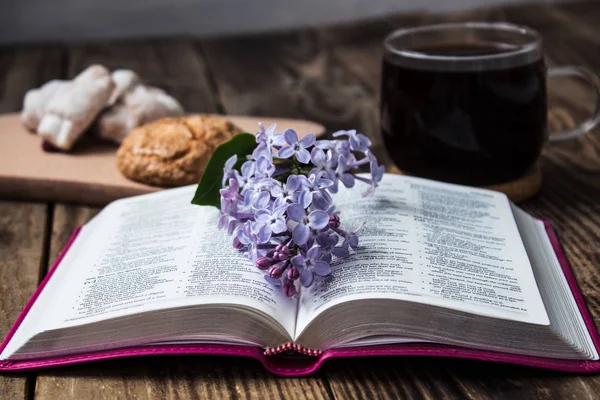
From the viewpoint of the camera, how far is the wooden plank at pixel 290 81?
1.52 metres

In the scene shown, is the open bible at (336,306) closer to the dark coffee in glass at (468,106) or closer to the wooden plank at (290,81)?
the dark coffee in glass at (468,106)

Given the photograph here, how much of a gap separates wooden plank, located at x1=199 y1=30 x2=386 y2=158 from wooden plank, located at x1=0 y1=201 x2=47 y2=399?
1.77ft

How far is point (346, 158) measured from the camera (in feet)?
2.72

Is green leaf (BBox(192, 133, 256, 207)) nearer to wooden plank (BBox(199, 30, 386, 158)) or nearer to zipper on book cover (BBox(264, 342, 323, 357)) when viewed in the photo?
zipper on book cover (BBox(264, 342, 323, 357))

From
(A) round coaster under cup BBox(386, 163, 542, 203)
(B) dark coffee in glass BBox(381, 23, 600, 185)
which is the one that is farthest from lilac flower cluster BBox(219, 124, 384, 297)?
(A) round coaster under cup BBox(386, 163, 542, 203)

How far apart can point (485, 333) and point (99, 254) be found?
0.42 m

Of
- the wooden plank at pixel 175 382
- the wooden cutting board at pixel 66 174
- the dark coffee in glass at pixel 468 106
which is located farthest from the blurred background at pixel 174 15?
the wooden plank at pixel 175 382

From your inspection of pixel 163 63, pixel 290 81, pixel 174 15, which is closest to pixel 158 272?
pixel 290 81

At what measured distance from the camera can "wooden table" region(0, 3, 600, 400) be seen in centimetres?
70

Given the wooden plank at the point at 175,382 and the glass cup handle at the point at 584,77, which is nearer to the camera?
the wooden plank at the point at 175,382

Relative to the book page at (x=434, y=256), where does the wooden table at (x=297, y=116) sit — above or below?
below

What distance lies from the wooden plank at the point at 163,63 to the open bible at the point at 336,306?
32.0 inches

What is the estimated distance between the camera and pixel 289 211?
0.72 meters

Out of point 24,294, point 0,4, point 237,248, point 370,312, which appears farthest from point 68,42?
point 370,312
